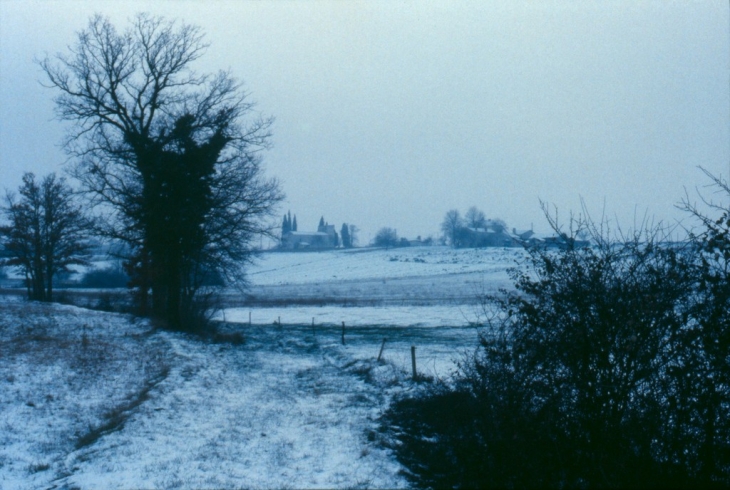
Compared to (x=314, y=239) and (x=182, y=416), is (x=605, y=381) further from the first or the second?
(x=314, y=239)

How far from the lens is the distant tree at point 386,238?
138 m

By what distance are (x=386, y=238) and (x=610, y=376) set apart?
137640mm

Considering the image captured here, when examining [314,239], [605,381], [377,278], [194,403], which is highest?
[314,239]

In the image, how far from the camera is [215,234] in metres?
27.6

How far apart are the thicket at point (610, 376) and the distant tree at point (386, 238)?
4886 inches

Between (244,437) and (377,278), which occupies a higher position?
(377,278)

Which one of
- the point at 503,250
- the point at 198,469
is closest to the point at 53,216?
the point at 198,469

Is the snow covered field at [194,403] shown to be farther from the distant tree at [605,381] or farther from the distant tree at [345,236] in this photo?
the distant tree at [345,236]

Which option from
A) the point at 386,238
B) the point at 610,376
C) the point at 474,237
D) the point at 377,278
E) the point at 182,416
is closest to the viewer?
the point at 610,376

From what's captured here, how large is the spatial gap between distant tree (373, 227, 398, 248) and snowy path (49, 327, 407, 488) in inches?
4585

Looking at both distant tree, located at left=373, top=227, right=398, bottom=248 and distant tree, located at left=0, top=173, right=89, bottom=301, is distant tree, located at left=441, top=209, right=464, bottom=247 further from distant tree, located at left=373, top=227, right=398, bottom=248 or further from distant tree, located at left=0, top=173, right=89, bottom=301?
distant tree, located at left=0, top=173, right=89, bottom=301

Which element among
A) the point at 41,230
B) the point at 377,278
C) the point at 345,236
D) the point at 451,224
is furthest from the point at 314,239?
the point at 41,230

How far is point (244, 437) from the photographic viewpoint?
1073cm

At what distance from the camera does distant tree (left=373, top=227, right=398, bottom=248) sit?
454 feet
